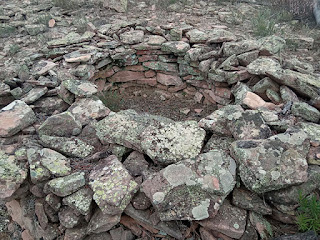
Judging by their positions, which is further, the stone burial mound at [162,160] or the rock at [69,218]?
the rock at [69,218]

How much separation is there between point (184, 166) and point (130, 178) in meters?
0.56

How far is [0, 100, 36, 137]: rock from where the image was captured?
3119mm

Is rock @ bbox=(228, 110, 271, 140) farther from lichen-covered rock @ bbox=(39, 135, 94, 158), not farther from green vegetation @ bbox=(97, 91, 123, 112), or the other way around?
green vegetation @ bbox=(97, 91, 123, 112)

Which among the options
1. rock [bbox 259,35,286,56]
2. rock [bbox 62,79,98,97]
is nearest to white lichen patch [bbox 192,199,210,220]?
rock [bbox 62,79,98,97]

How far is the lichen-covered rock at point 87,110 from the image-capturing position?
3.48m

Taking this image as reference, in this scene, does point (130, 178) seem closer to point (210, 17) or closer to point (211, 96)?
point (211, 96)

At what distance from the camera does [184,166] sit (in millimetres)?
2508

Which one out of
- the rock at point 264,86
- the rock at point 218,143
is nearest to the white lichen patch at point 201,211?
the rock at point 218,143

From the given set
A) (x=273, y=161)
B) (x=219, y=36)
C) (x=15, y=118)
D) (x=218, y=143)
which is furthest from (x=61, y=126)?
(x=219, y=36)

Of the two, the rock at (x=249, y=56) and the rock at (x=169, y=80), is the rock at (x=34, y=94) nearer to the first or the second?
the rock at (x=169, y=80)

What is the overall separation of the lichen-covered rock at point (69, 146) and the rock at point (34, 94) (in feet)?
3.18

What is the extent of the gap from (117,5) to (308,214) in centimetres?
618

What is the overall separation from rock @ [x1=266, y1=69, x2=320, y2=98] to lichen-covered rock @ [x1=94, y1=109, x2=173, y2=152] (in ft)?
5.82

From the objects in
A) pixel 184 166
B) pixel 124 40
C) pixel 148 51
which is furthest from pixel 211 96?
pixel 184 166
